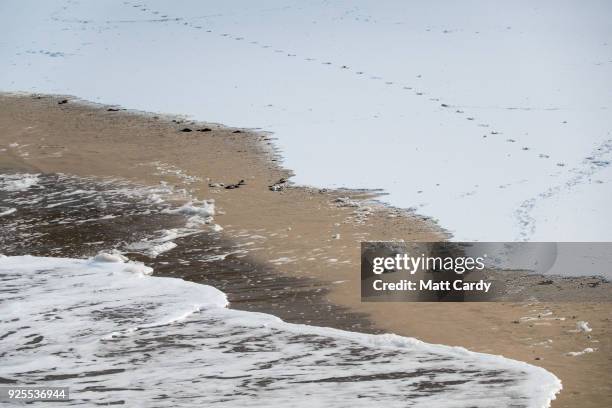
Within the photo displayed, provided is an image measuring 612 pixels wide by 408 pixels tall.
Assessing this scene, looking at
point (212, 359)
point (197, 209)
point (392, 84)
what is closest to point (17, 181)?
point (197, 209)

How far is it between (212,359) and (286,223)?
301cm

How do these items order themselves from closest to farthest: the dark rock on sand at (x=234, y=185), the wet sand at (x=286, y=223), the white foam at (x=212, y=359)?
1. the white foam at (x=212, y=359)
2. the wet sand at (x=286, y=223)
3. the dark rock on sand at (x=234, y=185)

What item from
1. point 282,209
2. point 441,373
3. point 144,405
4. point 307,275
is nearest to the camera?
point 144,405

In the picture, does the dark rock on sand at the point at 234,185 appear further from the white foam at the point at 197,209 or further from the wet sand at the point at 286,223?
the white foam at the point at 197,209

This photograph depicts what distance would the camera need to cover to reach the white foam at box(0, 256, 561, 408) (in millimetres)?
6180

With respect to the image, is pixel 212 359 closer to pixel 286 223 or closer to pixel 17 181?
pixel 286 223

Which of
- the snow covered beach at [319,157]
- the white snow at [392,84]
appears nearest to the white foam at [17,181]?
the snow covered beach at [319,157]

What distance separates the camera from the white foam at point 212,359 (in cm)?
618

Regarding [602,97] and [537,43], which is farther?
[537,43]

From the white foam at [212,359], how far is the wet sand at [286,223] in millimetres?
258

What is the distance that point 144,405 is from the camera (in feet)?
19.9

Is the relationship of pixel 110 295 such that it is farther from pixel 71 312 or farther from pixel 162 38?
pixel 162 38

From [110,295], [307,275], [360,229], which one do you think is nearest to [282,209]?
[360,229]

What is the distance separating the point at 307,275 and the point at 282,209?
1.71 meters
